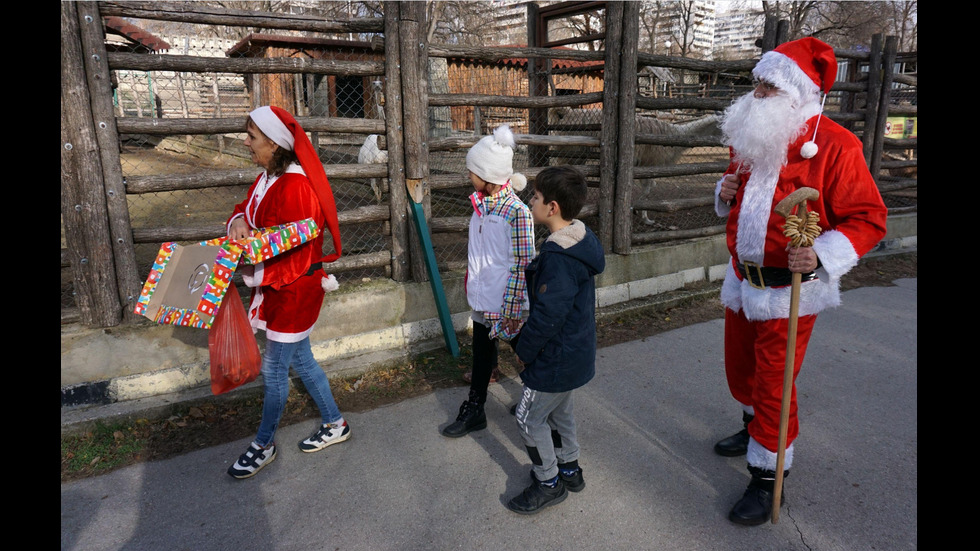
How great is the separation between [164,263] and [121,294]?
136cm

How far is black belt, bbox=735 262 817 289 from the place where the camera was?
2798 millimetres

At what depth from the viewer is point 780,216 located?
8.98 ft

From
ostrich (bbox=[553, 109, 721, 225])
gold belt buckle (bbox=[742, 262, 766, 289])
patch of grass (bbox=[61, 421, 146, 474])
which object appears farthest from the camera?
ostrich (bbox=[553, 109, 721, 225])

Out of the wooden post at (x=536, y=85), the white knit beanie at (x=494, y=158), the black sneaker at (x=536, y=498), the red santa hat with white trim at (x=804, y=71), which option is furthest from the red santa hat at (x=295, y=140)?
the wooden post at (x=536, y=85)

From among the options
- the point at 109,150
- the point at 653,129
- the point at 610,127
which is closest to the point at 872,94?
the point at 653,129

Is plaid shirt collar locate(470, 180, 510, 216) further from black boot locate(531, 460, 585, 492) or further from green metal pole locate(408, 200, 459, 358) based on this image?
black boot locate(531, 460, 585, 492)

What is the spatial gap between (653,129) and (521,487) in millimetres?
5713

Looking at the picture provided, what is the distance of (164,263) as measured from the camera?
2.81 meters

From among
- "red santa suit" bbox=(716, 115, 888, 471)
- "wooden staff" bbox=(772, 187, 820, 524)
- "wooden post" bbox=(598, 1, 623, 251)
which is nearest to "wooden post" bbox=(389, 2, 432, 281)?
"wooden post" bbox=(598, 1, 623, 251)

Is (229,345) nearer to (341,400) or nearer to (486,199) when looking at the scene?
(341,400)

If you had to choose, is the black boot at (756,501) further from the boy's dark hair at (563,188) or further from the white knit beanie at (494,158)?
the white knit beanie at (494,158)

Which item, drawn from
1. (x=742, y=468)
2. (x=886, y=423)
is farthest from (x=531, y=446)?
(x=886, y=423)

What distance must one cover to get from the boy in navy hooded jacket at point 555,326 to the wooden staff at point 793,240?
82 centimetres

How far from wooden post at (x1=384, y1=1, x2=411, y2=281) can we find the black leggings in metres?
1.44
